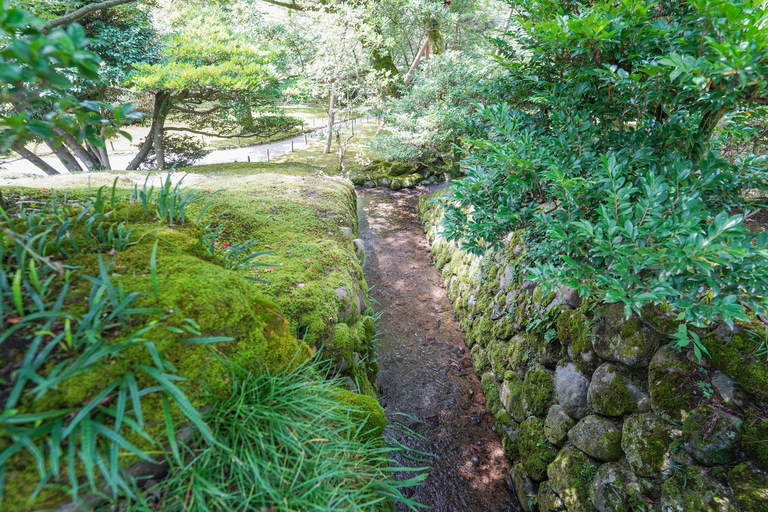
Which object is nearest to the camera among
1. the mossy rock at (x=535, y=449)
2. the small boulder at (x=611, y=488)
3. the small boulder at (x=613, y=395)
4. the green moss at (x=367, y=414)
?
the green moss at (x=367, y=414)

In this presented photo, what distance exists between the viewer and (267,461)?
1.41 metres

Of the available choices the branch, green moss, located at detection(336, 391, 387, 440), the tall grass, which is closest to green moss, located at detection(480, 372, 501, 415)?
green moss, located at detection(336, 391, 387, 440)

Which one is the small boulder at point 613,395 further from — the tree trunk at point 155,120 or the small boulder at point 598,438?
the tree trunk at point 155,120

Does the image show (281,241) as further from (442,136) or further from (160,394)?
(442,136)

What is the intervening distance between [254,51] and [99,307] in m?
7.17

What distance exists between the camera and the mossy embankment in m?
1.24

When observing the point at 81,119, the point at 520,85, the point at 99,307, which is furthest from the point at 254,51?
the point at 99,307

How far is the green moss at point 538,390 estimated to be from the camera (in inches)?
127

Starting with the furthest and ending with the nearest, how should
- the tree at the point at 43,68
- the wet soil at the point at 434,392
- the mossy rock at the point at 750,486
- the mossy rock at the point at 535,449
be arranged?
the wet soil at the point at 434,392 → the mossy rock at the point at 535,449 → the mossy rock at the point at 750,486 → the tree at the point at 43,68

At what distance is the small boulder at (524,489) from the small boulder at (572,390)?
0.82 meters

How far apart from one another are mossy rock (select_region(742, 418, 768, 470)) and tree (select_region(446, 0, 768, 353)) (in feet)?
1.70

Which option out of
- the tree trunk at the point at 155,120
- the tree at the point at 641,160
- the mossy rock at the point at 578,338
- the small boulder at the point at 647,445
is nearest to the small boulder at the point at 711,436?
the small boulder at the point at 647,445

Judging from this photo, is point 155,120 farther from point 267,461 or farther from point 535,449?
point 535,449

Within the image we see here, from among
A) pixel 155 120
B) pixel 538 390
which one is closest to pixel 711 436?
pixel 538 390
